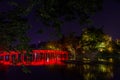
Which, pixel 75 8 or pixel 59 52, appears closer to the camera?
pixel 75 8

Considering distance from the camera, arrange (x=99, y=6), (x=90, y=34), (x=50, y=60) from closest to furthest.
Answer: (x=99, y=6)
(x=90, y=34)
(x=50, y=60)

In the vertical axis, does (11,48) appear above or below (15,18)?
below

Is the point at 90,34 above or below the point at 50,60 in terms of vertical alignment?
above

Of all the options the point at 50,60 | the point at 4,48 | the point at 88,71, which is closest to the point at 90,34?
the point at 88,71

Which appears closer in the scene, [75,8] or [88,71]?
A: [75,8]

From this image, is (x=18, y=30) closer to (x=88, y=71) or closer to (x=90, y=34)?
(x=88, y=71)

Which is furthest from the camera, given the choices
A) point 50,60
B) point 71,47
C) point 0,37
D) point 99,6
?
point 50,60

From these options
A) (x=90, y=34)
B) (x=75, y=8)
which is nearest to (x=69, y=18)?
(x=75, y=8)

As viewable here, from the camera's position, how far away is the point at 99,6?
520 centimetres

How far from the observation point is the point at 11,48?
18.7 ft

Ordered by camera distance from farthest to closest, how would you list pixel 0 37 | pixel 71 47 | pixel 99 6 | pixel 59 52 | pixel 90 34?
pixel 59 52 → pixel 71 47 → pixel 90 34 → pixel 0 37 → pixel 99 6

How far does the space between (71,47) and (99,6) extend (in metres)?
78.4

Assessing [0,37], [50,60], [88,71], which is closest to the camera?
[0,37]

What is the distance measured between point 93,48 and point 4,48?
70498 millimetres
